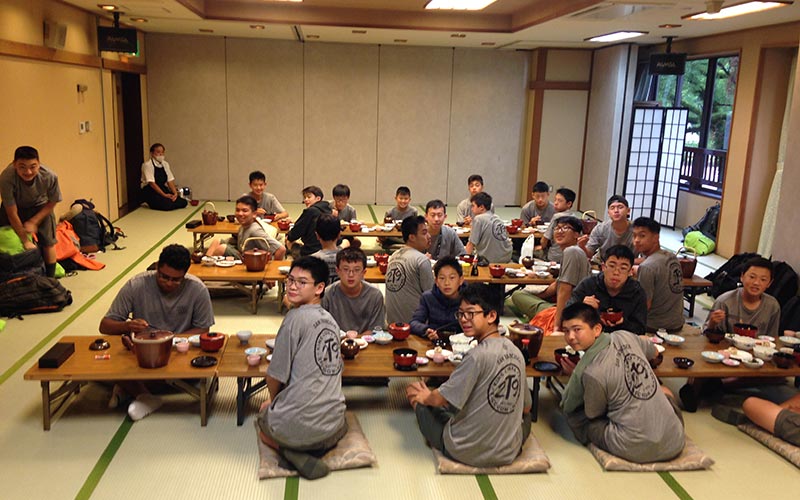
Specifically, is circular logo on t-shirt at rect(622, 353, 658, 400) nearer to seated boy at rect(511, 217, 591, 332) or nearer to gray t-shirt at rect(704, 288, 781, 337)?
seated boy at rect(511, 217, 591, 332)

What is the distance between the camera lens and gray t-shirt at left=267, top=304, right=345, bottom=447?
146 inches

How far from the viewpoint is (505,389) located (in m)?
3.68

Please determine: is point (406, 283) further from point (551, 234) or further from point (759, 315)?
point (551, 234)

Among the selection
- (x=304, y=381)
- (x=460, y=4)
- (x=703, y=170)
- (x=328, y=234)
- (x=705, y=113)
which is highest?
(x=460, y=4)

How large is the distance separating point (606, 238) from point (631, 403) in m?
3.88

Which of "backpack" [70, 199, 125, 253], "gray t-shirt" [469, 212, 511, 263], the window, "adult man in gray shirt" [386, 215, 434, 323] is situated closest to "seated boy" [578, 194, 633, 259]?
"gray t-shirt" [469, 212, 511, 263]

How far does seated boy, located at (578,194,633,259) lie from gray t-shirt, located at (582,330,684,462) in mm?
3362

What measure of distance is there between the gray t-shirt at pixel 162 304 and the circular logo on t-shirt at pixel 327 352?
1.17 meters

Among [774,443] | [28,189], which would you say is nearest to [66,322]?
[28,189]

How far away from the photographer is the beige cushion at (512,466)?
12.7ft

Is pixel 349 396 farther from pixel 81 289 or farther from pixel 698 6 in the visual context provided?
pixel 698 6

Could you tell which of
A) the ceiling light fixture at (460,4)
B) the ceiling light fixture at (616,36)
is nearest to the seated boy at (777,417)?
the ceiling light fixture at (460,4)

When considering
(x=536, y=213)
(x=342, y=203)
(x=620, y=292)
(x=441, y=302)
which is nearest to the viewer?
(x=441, y=302)

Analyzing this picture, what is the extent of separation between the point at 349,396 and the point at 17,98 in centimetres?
537
